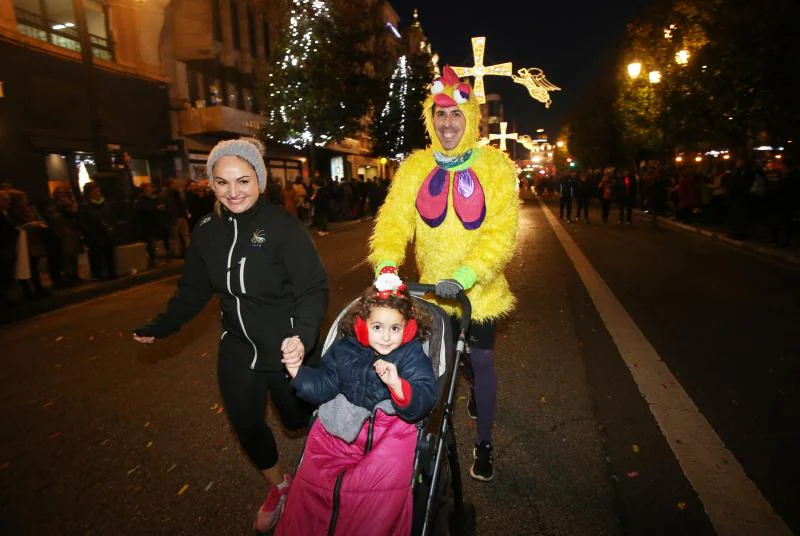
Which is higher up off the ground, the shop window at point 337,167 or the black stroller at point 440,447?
the shop window at point 337,167

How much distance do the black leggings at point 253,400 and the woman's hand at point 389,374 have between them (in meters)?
0.78

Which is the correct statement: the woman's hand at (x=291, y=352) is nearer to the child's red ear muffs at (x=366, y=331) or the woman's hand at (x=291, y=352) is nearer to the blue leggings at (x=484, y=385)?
the child's red ear muffs at (x=366, y=331)

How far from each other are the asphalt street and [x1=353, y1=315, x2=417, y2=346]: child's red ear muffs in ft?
3.99

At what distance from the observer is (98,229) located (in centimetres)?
1008

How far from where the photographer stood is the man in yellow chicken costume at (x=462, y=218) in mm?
2912

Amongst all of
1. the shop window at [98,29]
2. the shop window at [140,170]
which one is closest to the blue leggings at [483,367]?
the shop window at [140,170]

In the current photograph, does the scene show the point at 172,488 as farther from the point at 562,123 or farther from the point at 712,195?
the point at 562,123

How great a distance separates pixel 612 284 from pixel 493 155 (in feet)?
21.4

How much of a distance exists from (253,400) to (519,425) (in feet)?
6.89

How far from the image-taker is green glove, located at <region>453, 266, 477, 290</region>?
2.64 m

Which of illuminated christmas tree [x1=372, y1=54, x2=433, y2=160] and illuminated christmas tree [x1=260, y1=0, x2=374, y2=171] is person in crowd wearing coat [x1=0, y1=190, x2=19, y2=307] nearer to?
illuminated christmas tree [x1=260, y1=0, x2=374, y2=171]

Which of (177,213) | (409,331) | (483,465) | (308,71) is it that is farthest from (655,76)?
(409,331)

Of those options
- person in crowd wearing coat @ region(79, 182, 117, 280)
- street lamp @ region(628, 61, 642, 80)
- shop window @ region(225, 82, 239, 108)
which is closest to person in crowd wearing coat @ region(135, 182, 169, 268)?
person in crowd wearing coat @ region(79, 182, 117, 280)

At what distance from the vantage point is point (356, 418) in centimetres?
229
